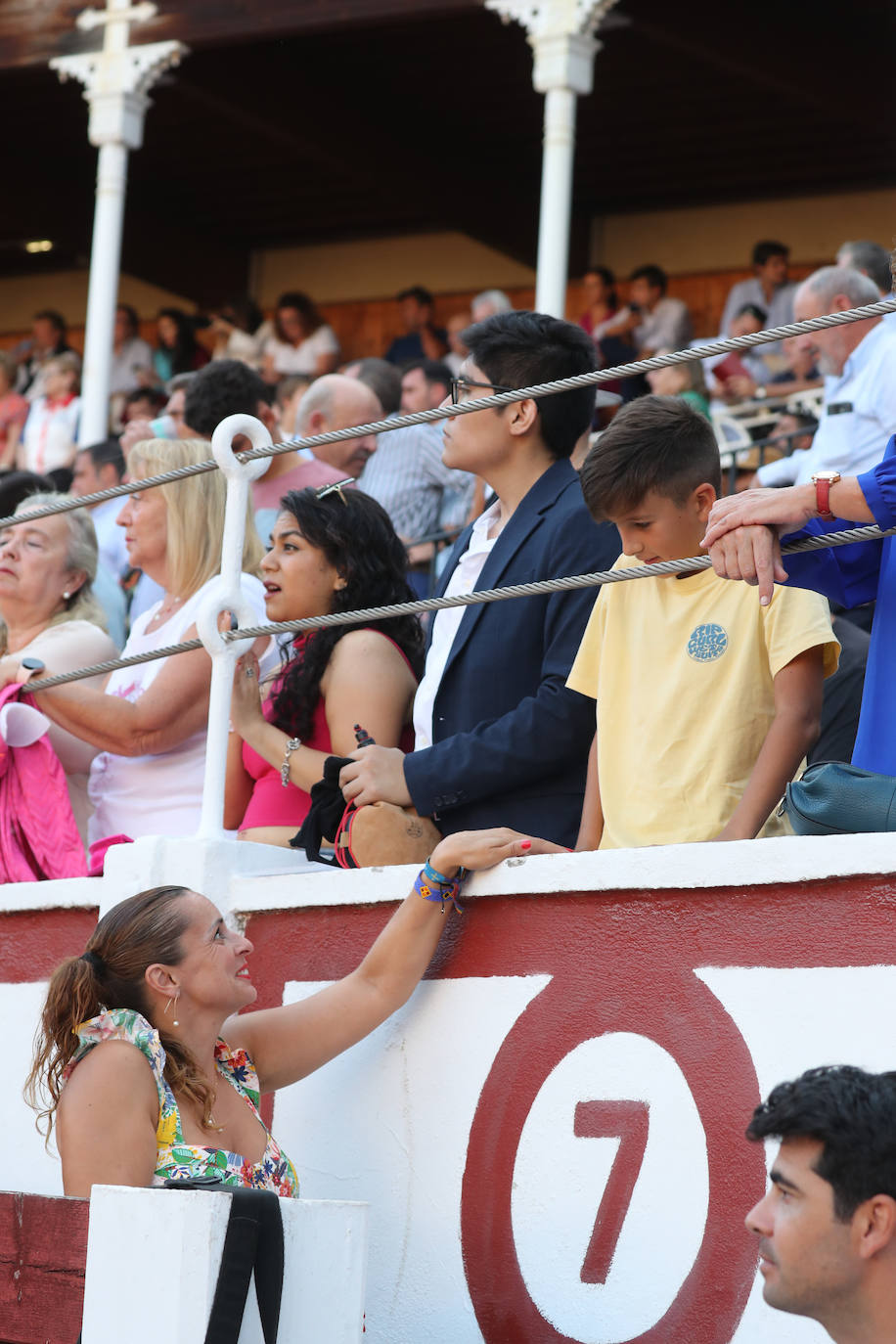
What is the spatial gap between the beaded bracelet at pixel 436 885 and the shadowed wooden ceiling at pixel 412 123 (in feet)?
27.3

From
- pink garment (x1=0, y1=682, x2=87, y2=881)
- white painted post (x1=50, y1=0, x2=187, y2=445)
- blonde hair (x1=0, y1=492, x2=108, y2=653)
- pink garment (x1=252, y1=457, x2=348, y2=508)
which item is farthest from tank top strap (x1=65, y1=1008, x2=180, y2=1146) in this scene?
white painted post (x1=50, y1=0, x2=187, y2=445)

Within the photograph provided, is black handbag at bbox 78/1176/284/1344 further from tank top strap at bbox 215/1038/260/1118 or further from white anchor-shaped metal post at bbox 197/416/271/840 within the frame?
white anchor-shaped metal post at bbox 197/416/271/840

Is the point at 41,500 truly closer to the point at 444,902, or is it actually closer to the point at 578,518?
the point at 578,518

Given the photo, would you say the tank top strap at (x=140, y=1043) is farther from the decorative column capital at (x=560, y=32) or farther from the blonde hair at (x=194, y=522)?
the decorative column capital at (x=560, y=32)

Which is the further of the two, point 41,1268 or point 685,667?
point 685,667

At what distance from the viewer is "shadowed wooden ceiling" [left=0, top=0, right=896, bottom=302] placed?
456 inches

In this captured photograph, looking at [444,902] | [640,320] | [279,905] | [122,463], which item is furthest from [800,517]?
[640,320]

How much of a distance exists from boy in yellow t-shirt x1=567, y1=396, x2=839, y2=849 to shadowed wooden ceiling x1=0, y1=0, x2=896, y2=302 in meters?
7.93

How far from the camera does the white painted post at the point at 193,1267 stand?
101 inches

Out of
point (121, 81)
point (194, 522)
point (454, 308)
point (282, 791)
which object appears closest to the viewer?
point (282, 791)

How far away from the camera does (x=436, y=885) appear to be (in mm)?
3207

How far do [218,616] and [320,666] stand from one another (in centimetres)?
26

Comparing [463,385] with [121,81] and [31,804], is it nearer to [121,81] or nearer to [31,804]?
[31,804]

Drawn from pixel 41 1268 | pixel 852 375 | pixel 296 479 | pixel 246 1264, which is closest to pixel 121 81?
pixel 296 479
